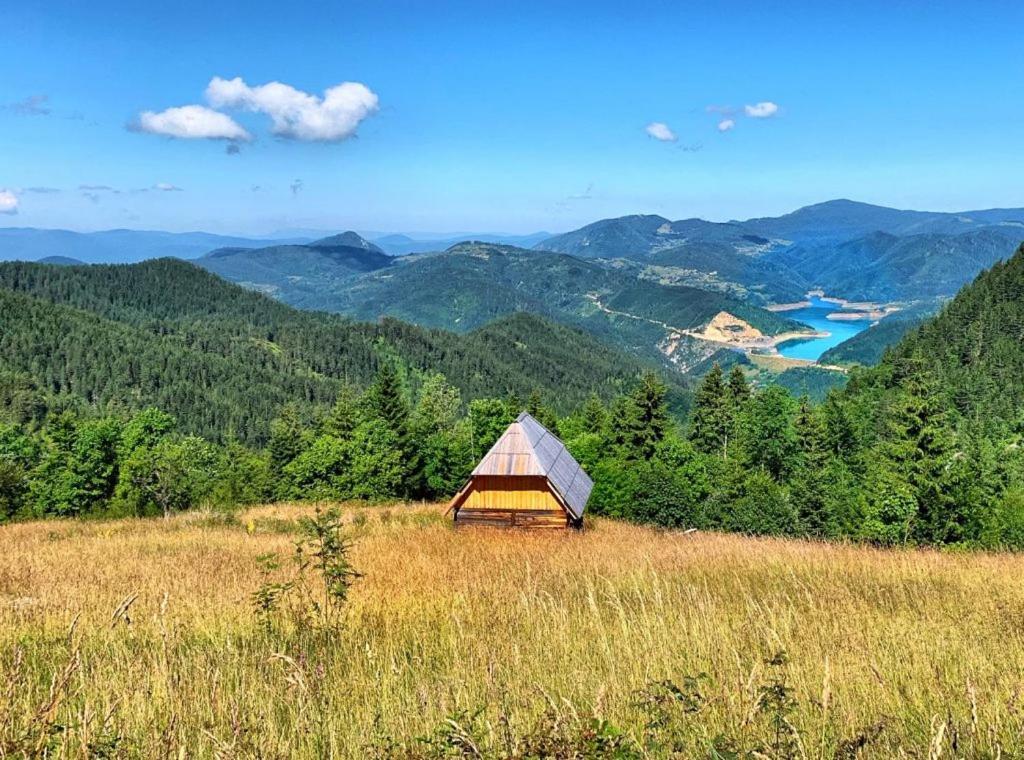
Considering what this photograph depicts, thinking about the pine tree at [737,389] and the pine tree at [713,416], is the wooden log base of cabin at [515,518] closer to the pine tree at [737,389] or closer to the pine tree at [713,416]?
the pine tree at [713,416]

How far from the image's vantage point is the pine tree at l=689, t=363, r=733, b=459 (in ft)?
200

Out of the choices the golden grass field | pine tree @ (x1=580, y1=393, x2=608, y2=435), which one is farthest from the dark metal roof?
pine tree @ (x1=580, y1=393, x2=608, y2=435)

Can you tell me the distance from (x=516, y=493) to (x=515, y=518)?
1.05 metres

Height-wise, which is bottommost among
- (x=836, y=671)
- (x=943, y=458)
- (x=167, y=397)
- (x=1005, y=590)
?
(x=167, y=397)

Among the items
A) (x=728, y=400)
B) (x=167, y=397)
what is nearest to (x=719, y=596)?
(x=728, y=400)

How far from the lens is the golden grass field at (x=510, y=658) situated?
3.18 meters

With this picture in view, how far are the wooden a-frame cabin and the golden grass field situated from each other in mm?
15134

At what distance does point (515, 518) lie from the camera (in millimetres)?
25109

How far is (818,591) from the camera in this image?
701 cm

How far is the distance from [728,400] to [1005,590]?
5760cm

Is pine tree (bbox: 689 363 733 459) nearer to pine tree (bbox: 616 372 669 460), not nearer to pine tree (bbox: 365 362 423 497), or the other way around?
pine tree (bbox: 616 372 669 460)

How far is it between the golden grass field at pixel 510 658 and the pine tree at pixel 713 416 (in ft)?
174

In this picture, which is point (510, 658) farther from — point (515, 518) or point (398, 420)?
point (398, 420)

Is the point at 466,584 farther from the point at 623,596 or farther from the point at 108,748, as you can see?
the point at 108,748
